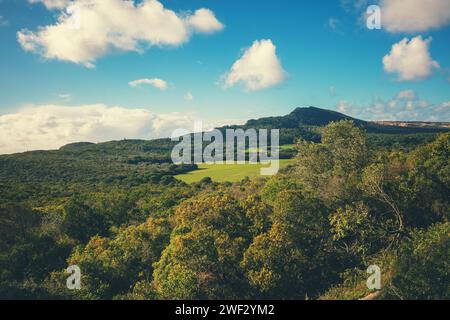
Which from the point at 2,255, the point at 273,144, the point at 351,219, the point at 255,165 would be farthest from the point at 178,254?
the point at 273,144

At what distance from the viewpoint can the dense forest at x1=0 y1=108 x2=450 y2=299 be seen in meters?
24.8

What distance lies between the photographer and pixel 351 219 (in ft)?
90.1

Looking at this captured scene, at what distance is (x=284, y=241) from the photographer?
89.2 feet

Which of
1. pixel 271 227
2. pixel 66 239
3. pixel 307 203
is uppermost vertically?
pixel 307 203

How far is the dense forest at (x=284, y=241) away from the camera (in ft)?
81.4

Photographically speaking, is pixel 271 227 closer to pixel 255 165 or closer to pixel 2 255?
pixel 2 255
